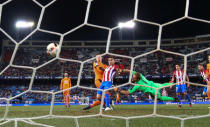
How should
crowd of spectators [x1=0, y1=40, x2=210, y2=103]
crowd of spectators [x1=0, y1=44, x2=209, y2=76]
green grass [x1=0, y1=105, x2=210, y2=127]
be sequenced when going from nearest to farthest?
green grass [x1=0, y1=105, x2=210, y2=127]
crowd of spectators [x1=0, y1=40, x2=210, y2=103]
crowd of spectators [x1=0, y1=44, x2=209, y2=76]

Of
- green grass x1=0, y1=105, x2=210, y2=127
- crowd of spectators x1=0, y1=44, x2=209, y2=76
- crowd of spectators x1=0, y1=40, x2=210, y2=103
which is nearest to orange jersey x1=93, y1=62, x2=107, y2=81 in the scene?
green grass x1=0, y1=105, x2=210, y2=127

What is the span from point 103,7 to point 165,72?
6654mm

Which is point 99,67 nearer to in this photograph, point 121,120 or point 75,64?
point 121,120

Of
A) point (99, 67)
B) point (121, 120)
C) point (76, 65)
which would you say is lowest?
point (121, 120)

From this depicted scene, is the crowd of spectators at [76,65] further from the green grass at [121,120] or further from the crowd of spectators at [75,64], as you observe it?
the green grass at [121,120]

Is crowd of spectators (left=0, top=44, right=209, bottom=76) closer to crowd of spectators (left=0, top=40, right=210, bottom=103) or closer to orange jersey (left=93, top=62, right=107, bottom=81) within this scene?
crowd of spectators (left=0, top=40, right=210, bottom=103)

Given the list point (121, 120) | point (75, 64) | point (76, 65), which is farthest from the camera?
point (75, 64)

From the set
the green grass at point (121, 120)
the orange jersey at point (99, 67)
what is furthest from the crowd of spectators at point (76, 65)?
the green grass at point (121, 120)

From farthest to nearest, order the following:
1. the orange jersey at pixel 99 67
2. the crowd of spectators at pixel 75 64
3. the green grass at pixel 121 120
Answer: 1. the crowd of spectators at pixel 75 64
2. the orange jersey at pixel 99 67
3. the green grass at pixel 121 120

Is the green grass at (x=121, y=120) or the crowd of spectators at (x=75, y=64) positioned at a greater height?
the crowd of spectators at (x=75, y=64)

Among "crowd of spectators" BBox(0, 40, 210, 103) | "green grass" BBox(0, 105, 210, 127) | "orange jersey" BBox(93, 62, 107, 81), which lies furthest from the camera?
"crowd of spectators" BBox(0, 40, 210, 103)

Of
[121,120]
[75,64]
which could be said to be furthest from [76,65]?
[121,120]

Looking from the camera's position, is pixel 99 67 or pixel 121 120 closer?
pixel 121 120

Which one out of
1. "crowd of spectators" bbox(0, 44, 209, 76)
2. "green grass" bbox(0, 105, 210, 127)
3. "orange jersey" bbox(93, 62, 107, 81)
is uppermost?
"crowd of spectators" bbox(0, 44, 209, 76)
